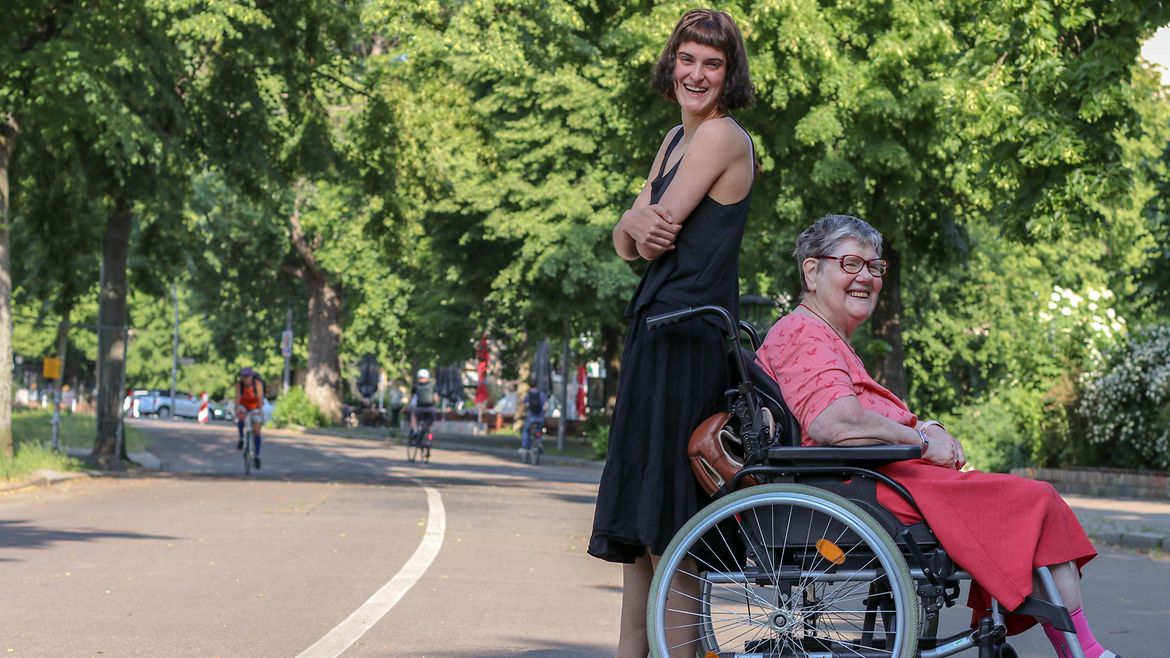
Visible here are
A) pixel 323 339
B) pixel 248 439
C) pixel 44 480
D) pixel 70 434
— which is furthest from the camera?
pixel 323 339

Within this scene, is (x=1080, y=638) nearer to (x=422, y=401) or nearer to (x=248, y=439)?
(x=248, y=439)

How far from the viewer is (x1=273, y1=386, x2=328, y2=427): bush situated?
56.3m

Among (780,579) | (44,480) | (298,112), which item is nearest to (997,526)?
(780,579)

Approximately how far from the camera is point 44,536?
13.1m

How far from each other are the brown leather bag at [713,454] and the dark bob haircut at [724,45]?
0.87m

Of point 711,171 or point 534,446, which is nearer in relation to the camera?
point 711,171

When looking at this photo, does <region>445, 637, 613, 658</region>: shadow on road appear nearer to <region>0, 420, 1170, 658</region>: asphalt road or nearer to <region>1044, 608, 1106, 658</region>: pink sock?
<region>0, 420, 1170, 658</region>: asphalt road

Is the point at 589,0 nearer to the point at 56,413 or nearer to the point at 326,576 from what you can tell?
the point at 56,413

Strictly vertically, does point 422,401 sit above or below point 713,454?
above

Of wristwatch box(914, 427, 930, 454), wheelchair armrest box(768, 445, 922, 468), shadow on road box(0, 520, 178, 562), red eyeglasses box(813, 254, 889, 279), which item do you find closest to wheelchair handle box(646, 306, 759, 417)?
wheelchair armrest box(768, 445, 922, 468)

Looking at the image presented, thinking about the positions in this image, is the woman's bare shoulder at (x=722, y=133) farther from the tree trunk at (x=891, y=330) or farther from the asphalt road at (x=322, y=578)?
the tree trunk at (x=891, y=330)

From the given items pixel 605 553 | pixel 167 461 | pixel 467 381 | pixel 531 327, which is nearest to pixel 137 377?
pixel 467 381

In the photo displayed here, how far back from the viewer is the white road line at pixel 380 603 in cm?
718

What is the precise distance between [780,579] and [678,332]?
2.31 feet
